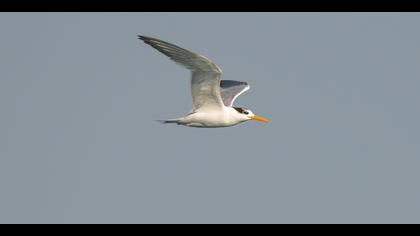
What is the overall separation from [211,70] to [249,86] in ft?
19.2

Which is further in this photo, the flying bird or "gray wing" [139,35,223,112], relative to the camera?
the flying bird

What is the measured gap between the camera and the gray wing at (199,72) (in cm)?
1589

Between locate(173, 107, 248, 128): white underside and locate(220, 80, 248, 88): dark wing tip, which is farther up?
locate(220, 80, 248, 88): dark wing tip

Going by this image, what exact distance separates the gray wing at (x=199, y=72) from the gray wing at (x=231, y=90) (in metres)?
2.91

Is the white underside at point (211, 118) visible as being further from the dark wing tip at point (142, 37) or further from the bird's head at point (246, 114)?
the dark wing tip at point (142, 37)

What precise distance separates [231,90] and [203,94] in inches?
169

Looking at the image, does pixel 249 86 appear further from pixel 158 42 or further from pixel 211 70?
pixel 158 42

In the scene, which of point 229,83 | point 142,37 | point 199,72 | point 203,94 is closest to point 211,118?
point 203,94

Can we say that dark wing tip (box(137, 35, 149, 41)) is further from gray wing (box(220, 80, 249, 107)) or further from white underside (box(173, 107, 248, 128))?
gray wing (box(220, 80, 249, 107))

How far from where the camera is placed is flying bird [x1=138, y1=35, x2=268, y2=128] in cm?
1600

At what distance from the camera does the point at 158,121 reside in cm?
1819

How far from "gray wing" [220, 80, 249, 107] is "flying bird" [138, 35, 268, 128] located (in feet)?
5.72

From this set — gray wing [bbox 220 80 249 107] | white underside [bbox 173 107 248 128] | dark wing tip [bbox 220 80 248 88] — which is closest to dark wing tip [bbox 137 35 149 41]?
white underside [bbox 173 107 248 128]

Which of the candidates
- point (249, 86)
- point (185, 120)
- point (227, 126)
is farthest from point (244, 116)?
point (249, 86)
